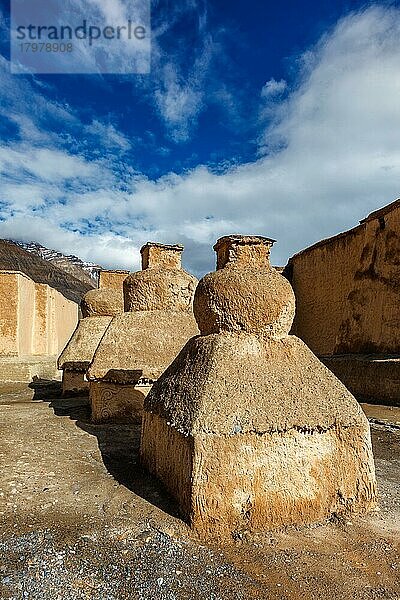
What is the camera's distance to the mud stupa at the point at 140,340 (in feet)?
17.8

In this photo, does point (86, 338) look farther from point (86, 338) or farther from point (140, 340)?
point (140, 340)

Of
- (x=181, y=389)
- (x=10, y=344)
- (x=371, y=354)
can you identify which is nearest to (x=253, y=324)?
(x=181, y=389)

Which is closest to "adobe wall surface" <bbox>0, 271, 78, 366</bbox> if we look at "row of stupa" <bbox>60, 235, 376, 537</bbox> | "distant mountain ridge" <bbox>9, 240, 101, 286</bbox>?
"row of stupa" <bbox>60, 235, 376, 537</bbox>

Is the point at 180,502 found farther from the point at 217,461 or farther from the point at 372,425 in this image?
the point at 372,425

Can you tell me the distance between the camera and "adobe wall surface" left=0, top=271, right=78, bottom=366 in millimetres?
12938

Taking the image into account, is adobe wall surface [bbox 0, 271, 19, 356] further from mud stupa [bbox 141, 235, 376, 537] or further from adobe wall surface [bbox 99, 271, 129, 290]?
mud stupa [bbox 141, 235, 376, 537]

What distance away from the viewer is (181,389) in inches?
119

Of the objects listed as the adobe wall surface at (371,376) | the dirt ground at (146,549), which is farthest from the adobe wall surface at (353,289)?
the dirt ground at (146,549)

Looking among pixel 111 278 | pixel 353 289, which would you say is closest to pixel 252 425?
pixel 353 289

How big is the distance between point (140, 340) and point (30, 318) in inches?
430

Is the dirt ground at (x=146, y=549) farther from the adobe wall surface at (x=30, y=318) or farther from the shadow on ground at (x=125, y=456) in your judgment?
the adobe wall surface at (x=30, y=318)

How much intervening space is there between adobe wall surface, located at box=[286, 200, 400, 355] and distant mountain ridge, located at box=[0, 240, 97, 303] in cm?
2712

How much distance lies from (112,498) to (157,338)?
305 centimetres

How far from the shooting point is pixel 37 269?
125ft
